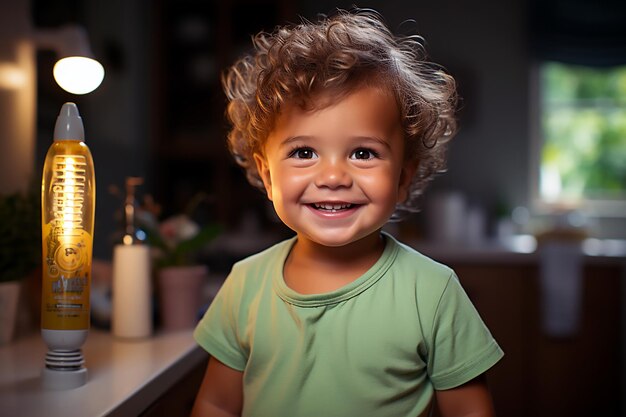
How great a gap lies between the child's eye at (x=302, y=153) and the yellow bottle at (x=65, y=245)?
11.7 inches

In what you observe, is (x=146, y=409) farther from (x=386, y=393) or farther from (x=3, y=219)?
(x=3, y=219)

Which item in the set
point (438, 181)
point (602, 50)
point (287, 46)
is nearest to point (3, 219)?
point (287, 46)

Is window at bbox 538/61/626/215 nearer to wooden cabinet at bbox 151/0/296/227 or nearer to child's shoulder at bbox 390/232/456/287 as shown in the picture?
wooden cabinet at bbox 151/0/296/227

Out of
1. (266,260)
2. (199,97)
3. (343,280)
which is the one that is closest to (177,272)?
(266,260)

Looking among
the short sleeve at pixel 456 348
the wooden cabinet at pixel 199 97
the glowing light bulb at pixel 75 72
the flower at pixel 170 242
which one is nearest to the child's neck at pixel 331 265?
the short sleeve at pixel 456 348

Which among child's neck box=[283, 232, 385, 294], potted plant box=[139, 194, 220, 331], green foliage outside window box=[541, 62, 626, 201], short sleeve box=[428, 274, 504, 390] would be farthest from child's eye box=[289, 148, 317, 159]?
green foliage outside window box=[541, 62, 626, 201]

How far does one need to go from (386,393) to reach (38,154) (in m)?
1.28

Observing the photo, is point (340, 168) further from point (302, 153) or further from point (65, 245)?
point (65, 245)

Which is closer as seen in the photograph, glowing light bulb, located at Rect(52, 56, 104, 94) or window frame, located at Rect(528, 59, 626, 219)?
glowing light bulb, located at Rect(52, 56, 104, 94)

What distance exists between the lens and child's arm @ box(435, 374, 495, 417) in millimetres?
892

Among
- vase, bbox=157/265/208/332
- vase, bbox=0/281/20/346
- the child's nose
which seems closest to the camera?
the child's nose

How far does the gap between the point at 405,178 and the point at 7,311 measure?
0.76 metres

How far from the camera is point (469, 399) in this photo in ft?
2.93

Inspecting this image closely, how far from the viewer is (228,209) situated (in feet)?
13.0
